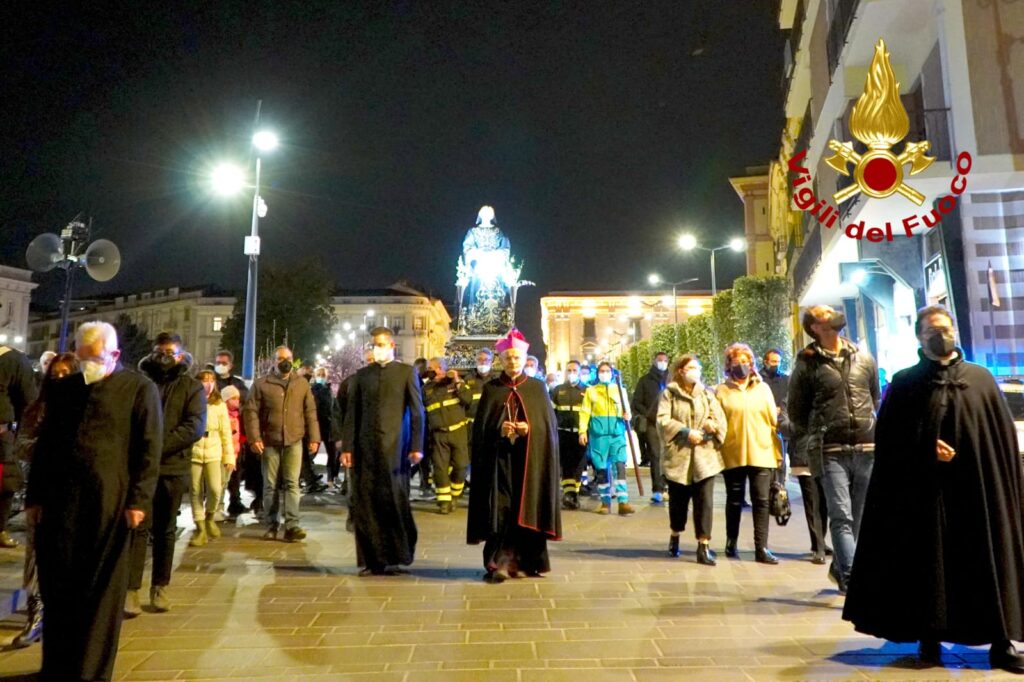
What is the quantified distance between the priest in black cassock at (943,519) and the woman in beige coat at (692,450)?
9.15 feet

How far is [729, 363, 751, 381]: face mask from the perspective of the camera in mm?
7637

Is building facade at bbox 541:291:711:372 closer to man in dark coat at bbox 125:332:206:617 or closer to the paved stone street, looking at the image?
the paved stone street

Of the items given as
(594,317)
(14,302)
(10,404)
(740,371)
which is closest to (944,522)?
(740,371)

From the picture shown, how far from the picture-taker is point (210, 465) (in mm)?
8656

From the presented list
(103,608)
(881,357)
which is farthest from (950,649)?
(881,357)

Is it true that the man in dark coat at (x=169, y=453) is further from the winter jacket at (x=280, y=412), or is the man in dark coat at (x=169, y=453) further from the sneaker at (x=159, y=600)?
the winter jacket at (x=280, y=412)

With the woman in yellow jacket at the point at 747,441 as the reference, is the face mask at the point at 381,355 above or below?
above

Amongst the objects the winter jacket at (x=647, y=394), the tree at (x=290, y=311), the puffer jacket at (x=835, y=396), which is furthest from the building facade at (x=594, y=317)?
the puffer jacket at (x=835, y=396)

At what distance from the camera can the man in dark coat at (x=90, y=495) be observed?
3.93 metres

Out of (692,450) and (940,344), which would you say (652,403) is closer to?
(692,450)

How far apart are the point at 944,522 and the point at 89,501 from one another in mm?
4834

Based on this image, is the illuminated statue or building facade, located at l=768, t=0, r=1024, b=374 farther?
the illuminated statue

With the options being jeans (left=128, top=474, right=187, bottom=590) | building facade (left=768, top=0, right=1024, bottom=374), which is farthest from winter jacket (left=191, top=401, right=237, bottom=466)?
building facade (left=768, top=0, right=1024, bottom=374)

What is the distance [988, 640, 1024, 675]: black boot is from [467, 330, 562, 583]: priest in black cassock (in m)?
3.51
